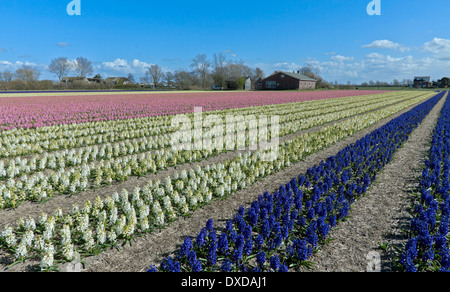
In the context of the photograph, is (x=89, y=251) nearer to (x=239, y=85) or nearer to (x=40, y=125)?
(x=40, y=125)

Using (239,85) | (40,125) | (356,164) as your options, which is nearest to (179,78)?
(239,85)

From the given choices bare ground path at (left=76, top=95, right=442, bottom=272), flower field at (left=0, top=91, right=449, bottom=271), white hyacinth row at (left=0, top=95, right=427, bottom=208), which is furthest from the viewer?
white hyacinth row at (left=0, top=95, right=427, bottom=208)

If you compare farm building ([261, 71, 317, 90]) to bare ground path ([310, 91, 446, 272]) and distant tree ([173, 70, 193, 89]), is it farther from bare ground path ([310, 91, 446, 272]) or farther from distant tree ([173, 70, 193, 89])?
bare ground path ([310, 91, 446, 272])

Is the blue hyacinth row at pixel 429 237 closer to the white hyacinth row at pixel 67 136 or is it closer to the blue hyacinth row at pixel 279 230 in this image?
the blue hyacinth row at pixel 279 230

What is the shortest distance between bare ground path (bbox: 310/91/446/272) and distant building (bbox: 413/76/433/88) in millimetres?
169363

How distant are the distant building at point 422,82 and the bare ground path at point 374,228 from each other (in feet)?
556

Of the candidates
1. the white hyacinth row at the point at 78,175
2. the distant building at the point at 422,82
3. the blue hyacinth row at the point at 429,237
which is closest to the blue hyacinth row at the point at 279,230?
the blue hyacinth row at the point at 429,237

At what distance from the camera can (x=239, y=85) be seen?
9975 centimetres

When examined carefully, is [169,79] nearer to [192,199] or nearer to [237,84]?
[237,84]

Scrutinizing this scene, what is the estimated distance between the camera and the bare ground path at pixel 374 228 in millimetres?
4934

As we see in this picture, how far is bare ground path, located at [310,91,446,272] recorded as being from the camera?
16.2 feet

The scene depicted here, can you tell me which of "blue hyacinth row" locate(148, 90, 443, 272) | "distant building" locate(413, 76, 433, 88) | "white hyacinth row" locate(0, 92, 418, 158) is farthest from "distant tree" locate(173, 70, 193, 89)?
"distant building" locate(413, 76, 433, 88)

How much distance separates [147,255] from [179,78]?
120 meters

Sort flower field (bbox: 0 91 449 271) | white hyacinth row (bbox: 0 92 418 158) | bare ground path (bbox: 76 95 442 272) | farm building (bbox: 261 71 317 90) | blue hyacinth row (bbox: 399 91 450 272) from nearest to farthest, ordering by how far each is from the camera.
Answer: blue hyacinth row (bbox: 399 91 450 272) < bare ground path (bbox: 76 95 442 272) < flower field (bbox: 0 91 449 271) < white hyacinth row (bbox: 0 92 418 158) < farm building (bbox: 261 71 317 90)
